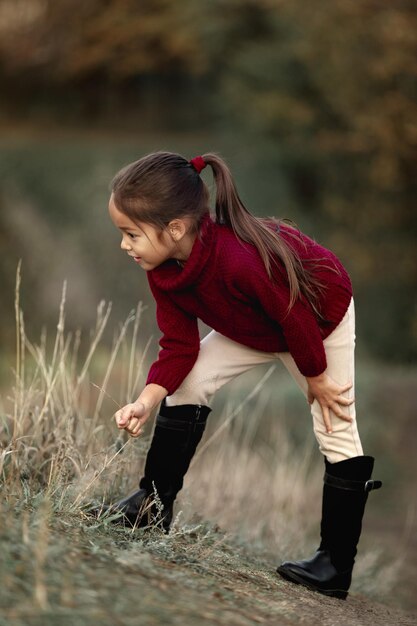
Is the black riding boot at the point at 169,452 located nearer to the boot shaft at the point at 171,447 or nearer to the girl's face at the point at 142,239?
the boot shaft at the point at 171,447

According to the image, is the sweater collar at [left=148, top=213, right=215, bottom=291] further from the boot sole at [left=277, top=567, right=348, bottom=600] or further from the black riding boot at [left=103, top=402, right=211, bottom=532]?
the boot sole at [left=277, top=567, right=348, bottom=600]

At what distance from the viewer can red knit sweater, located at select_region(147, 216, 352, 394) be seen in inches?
117

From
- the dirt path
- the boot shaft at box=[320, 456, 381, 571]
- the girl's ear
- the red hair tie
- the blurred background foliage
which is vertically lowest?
the dirt path

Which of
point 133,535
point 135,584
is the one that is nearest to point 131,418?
point 133,535

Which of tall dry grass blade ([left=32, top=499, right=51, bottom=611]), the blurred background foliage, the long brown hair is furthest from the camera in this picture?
the blurred background foliage

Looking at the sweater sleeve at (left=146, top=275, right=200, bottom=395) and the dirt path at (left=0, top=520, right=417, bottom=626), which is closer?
the dirt path at (left=0, top=520, right=417, bottom=626)

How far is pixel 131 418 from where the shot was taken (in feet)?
9.42

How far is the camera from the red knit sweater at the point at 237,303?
2965 mm

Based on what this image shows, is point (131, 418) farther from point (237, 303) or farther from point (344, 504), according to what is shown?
point (344, 504)

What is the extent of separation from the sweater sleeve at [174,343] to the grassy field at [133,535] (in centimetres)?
25

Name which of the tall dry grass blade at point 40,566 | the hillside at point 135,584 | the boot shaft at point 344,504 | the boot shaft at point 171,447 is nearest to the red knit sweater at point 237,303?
the boot shaft at point 171,447

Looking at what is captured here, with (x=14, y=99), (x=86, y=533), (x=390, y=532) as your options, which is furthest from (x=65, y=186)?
(x=86, y=533)

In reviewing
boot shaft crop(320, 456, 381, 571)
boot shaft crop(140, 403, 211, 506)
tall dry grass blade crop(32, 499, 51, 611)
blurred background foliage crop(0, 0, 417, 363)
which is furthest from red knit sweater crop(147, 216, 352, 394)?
blurred background foliage crop(0, 0, 417, 363)

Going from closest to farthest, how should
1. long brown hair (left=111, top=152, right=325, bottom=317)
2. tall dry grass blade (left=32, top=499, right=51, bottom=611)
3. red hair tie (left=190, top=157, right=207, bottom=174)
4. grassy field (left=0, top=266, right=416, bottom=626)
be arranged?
tall dry grass blade (left=32, top=499, right=51, bottom=611) → grassy field (left=0, top=266, right=416, bottom=626) → long brown hair (left=111, top=152, right=325, bottom=317) → red hair tie (left=190, top=157, right=207, bottom=174)
